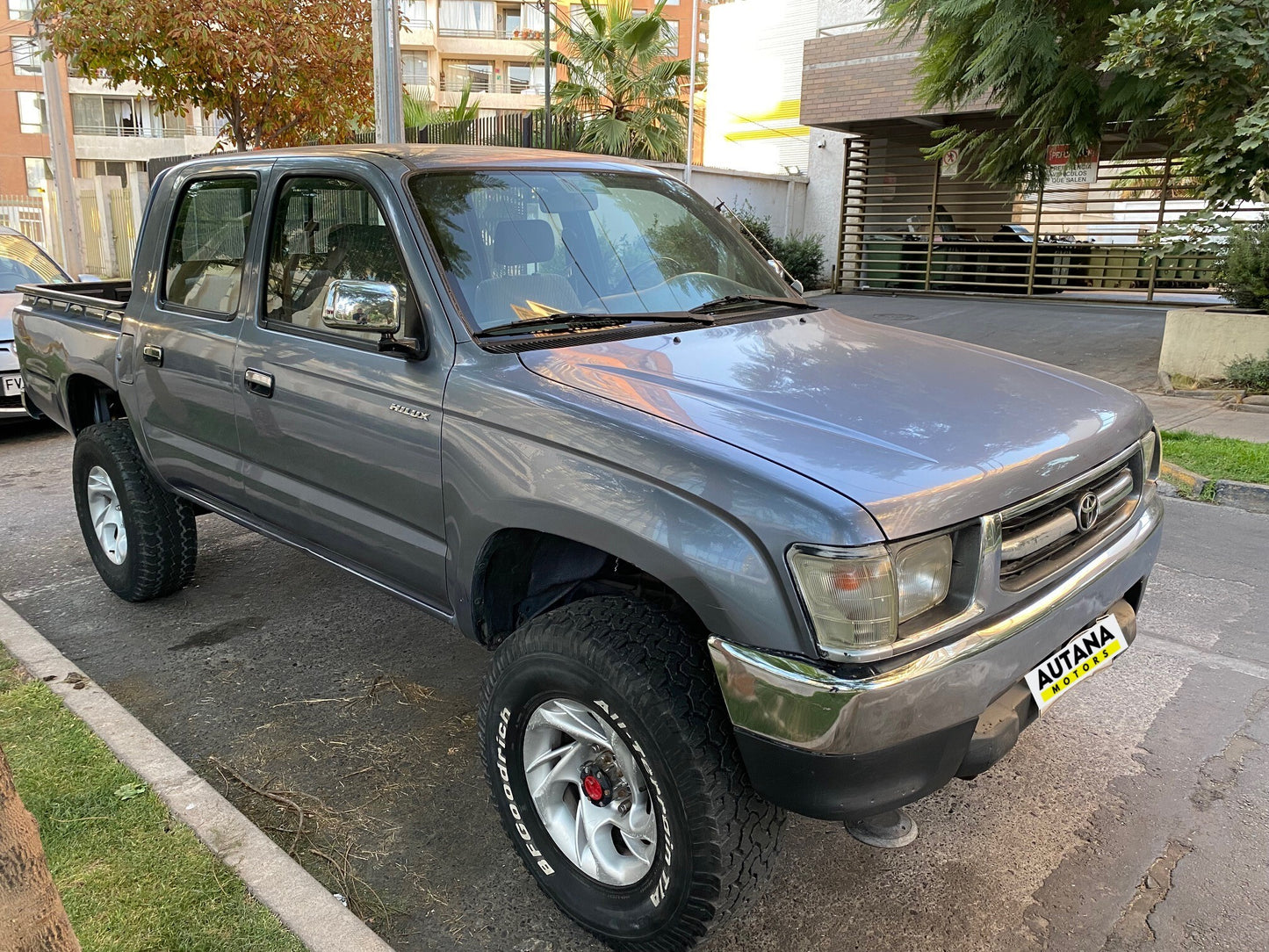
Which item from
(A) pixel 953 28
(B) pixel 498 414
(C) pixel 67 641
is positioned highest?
(A) pixel 953 28

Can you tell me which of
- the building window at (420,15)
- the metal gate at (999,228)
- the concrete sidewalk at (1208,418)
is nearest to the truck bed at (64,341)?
the concrete sidewalk at (1208,418)

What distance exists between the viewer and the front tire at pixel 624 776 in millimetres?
2184

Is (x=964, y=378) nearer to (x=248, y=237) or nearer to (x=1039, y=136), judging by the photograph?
(x=248, y=237)

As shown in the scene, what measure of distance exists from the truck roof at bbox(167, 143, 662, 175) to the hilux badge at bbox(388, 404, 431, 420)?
812mm

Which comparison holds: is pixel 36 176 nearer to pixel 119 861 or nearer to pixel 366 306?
pixel 366 306

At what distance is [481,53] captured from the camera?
4928 centimetres

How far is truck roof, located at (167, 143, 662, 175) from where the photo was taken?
3242 mm

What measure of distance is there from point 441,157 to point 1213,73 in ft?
24.8

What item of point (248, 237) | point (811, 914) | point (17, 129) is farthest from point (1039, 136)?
point (17, 129)

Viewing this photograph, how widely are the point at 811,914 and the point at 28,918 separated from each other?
1827mm

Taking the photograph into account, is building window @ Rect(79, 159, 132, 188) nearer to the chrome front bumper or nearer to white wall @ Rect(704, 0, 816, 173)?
white wall @ Rect(704, 0, 816, 173)

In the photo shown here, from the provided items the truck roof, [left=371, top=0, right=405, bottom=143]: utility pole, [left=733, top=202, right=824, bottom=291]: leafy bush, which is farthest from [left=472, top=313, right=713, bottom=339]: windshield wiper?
[left=733, top=202, right=824, bottom=291]: leafy bush

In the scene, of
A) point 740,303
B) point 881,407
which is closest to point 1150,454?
point 881,407

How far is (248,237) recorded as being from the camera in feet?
12.1
